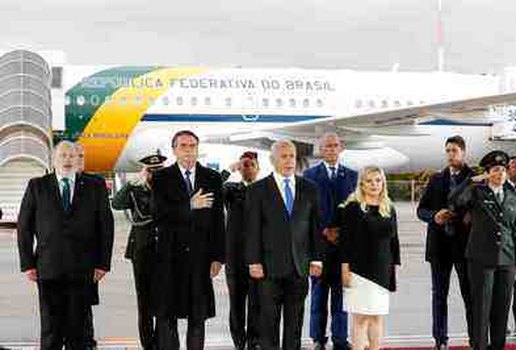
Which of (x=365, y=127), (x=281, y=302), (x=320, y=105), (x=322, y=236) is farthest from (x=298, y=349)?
(x=320, y=105)

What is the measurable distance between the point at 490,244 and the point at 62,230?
3.16m

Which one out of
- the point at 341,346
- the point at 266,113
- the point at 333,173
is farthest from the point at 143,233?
the point at 266,113

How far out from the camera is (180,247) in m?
6.85

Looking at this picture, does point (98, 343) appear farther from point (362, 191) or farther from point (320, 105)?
point (320, 105)

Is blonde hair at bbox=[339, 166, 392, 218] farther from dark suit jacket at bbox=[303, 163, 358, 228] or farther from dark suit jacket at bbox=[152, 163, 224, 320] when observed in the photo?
dark suit jacket at bbox=[152, 163, 224, 320]

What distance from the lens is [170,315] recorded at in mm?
6871

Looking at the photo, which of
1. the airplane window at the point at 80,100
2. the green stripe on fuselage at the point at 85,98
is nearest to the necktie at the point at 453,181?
the green stripe on fuselage at the point at 85,98

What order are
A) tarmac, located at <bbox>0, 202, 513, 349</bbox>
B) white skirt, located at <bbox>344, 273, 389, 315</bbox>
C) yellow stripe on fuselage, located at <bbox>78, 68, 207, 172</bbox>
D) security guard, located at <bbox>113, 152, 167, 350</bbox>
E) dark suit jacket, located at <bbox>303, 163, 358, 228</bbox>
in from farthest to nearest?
yellow stripe on fuselage, located at <bbox>78, 68, 207, 172</bbox> < tarmac, located at <bbox>0, 202, 513, 349</bbox> < dark suit jacket, located at <bbox>303, 163, 358, 228</bbox> < security guard, located at <bbox>113, 152, 167, 350</bbox> < white skirt, located at <bbox>344, 273, 389, 315</bbox>

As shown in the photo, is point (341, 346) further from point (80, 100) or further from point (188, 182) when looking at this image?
point (80, 100)

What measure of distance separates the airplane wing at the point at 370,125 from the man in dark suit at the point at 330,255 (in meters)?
12.1

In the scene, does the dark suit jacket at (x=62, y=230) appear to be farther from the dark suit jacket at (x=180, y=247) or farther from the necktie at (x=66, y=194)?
the dark suit jacket at (x=180, y=247)

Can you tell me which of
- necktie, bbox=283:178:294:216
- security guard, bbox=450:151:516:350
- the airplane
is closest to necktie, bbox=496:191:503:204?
security guard, bbox=450:151:516:350

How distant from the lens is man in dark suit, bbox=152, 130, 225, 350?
22.5 ft

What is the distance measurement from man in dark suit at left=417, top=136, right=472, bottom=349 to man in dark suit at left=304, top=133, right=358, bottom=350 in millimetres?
675
